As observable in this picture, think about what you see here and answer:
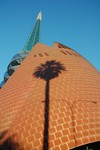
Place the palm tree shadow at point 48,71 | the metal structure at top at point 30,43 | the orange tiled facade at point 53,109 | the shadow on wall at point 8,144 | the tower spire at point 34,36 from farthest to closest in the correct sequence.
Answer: the tower spire at point 34,36 → the metal structure at top at point 30,43 → the palm tree shadow at point 48,71 → the orange tiled facade at point 53,109 → the shadow on wall at point 8,144

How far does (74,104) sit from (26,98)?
80.8 inches

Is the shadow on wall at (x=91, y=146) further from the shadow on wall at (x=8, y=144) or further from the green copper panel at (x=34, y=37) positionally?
the green copper panel at (x=34, y=37)

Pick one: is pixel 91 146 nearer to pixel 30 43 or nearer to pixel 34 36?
pixel 30 43

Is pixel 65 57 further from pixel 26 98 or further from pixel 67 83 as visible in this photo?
pixel 26 98

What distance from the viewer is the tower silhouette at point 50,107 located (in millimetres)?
6339

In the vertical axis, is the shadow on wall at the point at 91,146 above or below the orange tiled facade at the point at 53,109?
below

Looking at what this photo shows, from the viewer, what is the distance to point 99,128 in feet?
23.2

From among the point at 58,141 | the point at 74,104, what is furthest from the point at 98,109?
the point at 58,141

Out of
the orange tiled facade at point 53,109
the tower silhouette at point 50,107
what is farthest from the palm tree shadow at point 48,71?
the orange tiled facade at point 53,109

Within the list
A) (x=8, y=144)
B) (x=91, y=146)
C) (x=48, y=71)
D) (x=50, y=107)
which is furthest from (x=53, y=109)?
(x=48, y=71)

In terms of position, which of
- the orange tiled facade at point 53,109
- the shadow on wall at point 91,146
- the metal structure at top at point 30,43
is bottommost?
the shadow on wall at point 91,146

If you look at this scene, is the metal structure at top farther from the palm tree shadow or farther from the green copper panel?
the palm tree shadow

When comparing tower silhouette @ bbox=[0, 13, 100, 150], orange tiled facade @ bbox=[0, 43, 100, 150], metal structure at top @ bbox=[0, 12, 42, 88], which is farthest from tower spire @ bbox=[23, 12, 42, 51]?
orange tiled facade @ bbox=[0, 43, 100, 150]

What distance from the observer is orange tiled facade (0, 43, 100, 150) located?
6336mm
